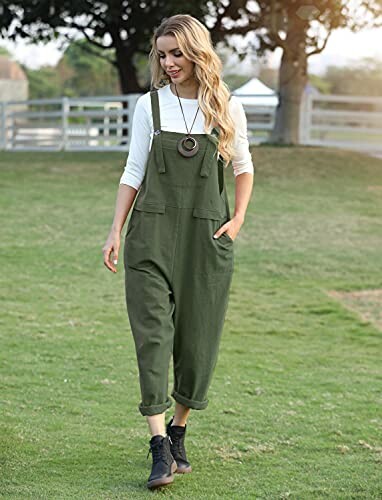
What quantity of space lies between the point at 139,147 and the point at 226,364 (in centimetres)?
320

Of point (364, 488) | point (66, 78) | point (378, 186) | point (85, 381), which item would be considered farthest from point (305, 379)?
point (66, 78)

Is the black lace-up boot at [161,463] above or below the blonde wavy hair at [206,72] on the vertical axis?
below

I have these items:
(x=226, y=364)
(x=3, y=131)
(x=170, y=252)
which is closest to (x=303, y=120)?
(x=3, y=131)

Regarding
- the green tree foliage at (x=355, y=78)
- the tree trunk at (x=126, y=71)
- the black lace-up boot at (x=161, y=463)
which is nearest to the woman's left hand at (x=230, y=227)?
the black lace-up boot at (x=161, y=463)

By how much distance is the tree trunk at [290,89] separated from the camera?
19.9 m

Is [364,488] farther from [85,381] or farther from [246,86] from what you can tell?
[246,86]

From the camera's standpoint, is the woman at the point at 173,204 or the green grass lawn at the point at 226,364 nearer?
the woman at the point at 173,204

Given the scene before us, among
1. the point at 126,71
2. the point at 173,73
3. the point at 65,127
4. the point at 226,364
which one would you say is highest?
the point at 173,73

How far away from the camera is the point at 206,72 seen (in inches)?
149

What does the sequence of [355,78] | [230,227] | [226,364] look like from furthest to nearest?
[355,78], [226,364], [230,227]

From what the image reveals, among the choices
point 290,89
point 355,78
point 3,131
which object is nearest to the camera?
point 290,89

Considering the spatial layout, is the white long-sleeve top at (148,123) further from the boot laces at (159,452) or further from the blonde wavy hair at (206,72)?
the boot laces at (159,452)

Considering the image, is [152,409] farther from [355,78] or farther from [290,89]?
[355,78]

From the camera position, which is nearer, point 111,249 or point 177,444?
point 111,249
